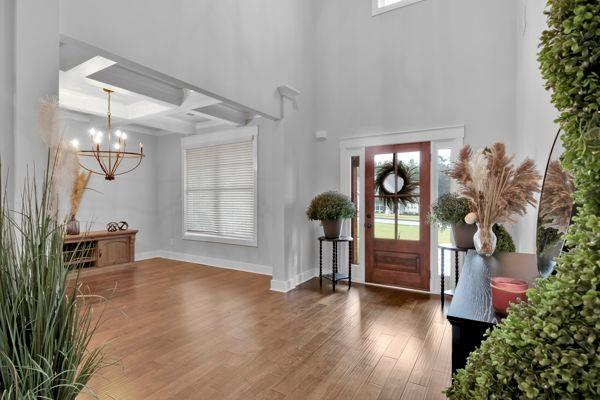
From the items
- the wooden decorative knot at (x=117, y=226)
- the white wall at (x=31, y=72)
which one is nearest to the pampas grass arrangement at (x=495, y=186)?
the white wall at (x=31, y=72)

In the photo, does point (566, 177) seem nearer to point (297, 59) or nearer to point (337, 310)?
point (337, 310)

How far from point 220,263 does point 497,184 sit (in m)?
5.14

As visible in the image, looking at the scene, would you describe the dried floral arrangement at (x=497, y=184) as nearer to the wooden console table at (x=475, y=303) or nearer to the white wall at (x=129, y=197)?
the wooden console table at (x=475, y=303)

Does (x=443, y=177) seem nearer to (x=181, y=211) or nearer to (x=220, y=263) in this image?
(x=220, y=263)

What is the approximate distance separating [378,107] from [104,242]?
5.34 meters

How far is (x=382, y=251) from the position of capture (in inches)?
178

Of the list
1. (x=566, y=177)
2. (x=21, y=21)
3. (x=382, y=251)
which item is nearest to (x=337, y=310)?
(x=382, y=251)

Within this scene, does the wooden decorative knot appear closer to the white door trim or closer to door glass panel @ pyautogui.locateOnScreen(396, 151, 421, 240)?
the white door trim

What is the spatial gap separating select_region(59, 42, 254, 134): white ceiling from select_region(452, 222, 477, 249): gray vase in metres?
3.01

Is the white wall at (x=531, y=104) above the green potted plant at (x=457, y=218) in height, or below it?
above

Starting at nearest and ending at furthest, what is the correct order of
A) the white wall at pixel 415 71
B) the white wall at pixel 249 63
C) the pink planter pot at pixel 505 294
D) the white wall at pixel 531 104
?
→ the pink planter pot at pixel 505 294, the white wall at pixel 531 104, the white wall at pixel 249 63, the white wall at pixel 415 71

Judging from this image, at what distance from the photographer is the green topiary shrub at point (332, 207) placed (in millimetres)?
4203

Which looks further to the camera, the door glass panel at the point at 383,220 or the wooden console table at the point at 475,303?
the door glass panel at the point at 383,220

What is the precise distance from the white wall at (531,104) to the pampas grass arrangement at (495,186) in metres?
0.24
